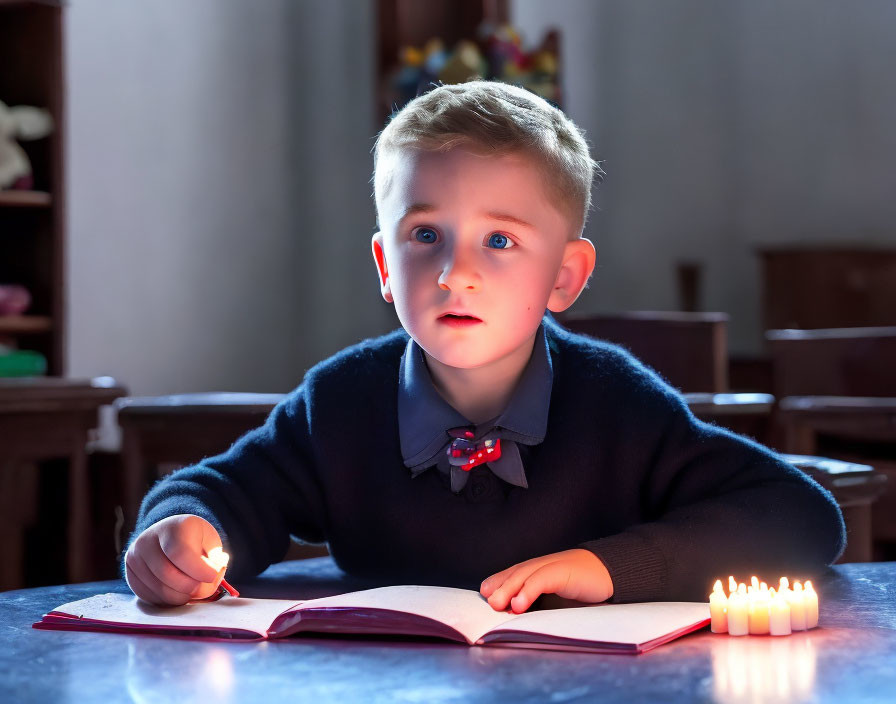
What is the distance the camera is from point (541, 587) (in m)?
0.93

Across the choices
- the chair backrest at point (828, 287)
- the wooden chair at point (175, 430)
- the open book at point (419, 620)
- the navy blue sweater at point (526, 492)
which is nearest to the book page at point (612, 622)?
the open book at point (419, 620)

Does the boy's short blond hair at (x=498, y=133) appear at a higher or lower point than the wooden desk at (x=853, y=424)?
higher

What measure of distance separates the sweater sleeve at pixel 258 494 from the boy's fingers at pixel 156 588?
0.10m

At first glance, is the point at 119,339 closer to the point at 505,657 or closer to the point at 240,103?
the point at 240,103

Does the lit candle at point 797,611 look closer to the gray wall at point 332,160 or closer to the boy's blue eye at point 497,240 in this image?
the boy's blue eye at point 497,240

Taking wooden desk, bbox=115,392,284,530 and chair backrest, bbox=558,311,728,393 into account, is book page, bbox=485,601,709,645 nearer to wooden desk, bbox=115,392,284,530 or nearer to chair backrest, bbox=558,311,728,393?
wooden desk, bbox=115,392,284,530

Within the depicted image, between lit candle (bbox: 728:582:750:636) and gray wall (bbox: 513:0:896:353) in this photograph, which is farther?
gray wall (bbox: 513:0:896:353)

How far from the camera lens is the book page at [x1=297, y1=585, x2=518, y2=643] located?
2.73 ft

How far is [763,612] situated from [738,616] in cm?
2

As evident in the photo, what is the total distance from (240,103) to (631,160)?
2.55 metres

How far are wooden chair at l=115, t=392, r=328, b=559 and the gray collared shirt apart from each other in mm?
650

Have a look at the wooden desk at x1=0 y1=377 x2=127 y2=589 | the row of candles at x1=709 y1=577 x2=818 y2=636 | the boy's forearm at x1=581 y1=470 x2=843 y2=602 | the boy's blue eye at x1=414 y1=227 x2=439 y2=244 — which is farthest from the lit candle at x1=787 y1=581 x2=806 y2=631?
the wooden desk at x1=0 y1=377 x2=127 y2=589

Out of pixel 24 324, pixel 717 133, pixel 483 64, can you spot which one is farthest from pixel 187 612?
pixel 717 133

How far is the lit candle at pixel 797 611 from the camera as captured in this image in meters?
0.84
